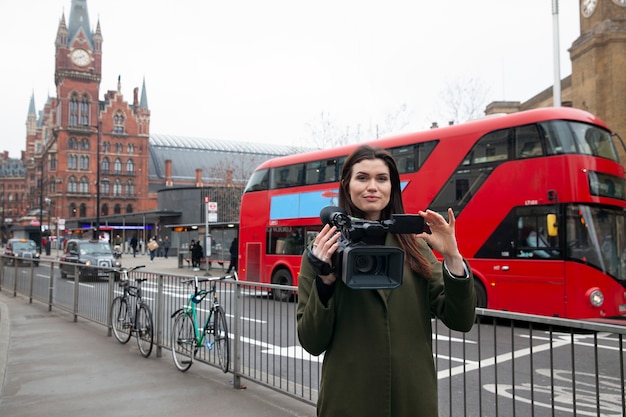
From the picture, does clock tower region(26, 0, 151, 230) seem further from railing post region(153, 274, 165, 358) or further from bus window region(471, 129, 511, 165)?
railing post region(153, 274, 165, 358)

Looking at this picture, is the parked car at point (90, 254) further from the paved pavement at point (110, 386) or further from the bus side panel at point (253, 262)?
the paved pavement at point (110, 386)

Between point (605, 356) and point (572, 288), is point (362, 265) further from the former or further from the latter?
point (572, 288)

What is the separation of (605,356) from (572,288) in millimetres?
6759

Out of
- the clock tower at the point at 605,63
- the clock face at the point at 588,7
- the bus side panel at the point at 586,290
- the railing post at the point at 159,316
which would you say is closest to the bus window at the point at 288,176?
the bus side panel at the point at 586,290

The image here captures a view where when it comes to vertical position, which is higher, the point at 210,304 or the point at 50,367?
the point at 210,304

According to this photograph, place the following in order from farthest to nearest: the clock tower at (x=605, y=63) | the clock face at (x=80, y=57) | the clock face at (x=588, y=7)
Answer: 1. the clock face at (x=80, y=57)
2. the clock face at (x=588, y=7)
3. the clock tower at (x=605, y=63)

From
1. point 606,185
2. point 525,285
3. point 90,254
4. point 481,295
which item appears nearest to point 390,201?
point 525,285

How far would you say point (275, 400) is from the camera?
5.42 metres

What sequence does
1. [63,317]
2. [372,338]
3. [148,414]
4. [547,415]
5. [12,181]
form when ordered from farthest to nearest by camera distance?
[12,181], [63,317], [148,414], [547,415], [372,338]

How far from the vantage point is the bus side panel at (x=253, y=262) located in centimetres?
1639

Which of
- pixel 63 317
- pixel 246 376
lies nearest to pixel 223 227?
pixel 63 317

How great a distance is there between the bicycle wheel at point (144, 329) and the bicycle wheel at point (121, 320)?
41 centimetres

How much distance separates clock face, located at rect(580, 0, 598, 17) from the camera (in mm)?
31080

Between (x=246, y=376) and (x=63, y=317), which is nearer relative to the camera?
(x=246, y=376)
